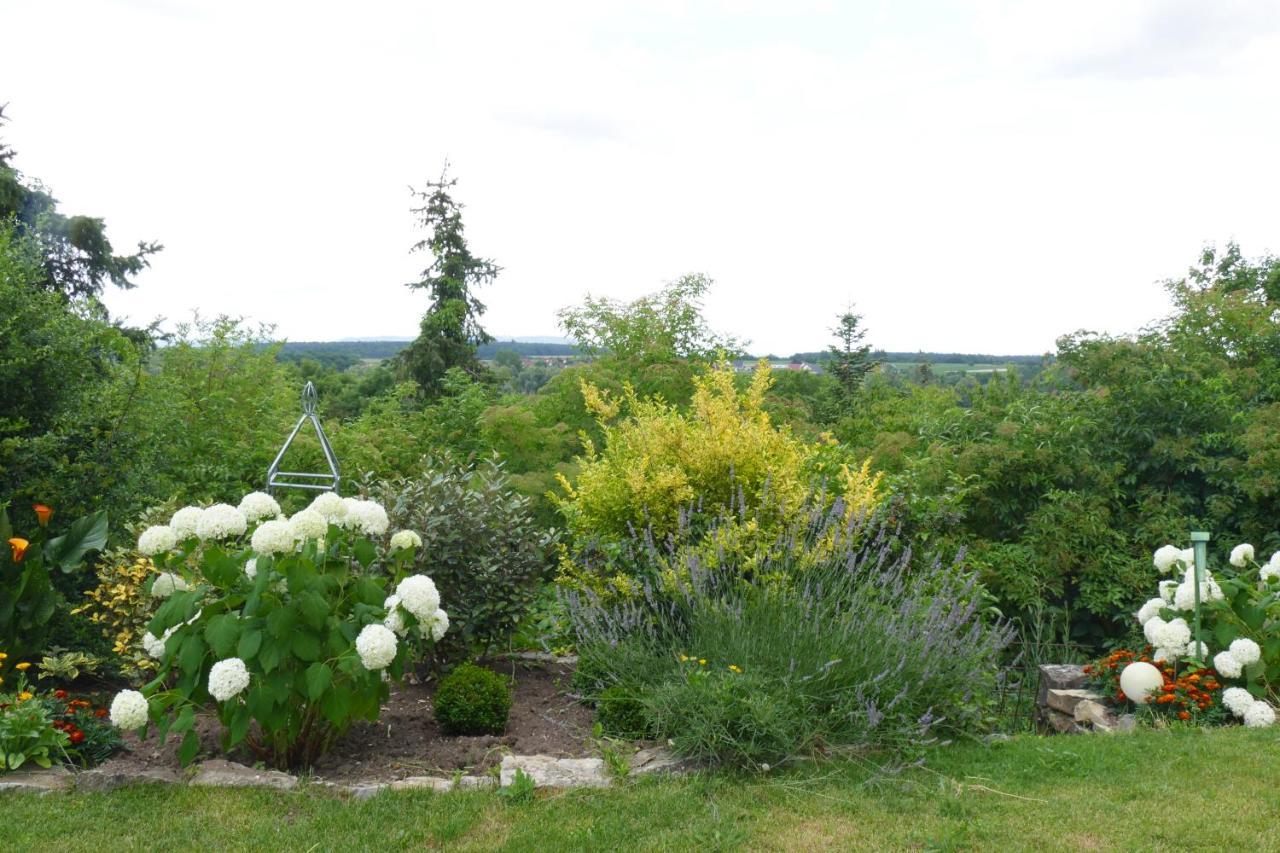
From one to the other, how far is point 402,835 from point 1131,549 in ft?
18.8

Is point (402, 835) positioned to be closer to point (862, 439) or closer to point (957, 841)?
point (957, 841)

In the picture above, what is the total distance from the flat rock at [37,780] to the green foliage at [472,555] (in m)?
1.75

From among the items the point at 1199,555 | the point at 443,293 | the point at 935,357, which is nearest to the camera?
the point at 1199,555

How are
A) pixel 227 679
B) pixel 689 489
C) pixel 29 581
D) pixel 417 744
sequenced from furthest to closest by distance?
pixel 689 489, pixel 29 581, pixel 417 744, pixel 227 679

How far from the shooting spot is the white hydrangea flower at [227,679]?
3398 mm

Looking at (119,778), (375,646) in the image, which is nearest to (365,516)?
(375,646)

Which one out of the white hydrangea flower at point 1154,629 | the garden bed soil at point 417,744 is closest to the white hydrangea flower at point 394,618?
the garden bed soil at point 417,744

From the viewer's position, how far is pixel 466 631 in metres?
4.93

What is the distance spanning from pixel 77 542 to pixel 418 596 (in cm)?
254

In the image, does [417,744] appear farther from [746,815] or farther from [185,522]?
[746,815]

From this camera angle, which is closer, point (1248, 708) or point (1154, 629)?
point (1248, 708)

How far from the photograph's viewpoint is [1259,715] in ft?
15.9

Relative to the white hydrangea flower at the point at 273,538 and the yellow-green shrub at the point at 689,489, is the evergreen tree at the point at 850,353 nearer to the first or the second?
the yellow-green shrub at the point at 689,489

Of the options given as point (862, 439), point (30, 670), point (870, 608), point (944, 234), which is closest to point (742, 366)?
point (862, 439)
